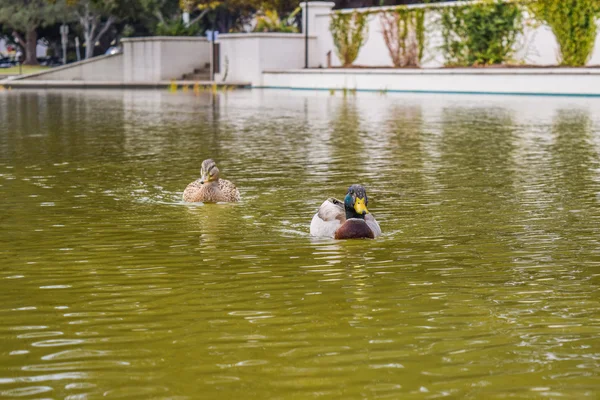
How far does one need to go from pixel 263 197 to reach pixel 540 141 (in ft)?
29.4

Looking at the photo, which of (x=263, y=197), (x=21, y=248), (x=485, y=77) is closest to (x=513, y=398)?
(x=21, y=248)

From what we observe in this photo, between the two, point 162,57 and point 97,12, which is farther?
point 97,12

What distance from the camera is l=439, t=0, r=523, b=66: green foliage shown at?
4775 centimetres

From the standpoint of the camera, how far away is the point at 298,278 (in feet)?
27.6

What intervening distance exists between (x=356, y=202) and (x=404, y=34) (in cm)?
4458

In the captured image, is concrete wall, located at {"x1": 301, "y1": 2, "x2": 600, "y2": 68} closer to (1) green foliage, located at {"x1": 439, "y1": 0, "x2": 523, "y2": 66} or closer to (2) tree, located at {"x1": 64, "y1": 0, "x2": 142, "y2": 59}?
(1) green foliage, located at {"x1": 439, "y1": 0, "x2": 523, "y2": 66}

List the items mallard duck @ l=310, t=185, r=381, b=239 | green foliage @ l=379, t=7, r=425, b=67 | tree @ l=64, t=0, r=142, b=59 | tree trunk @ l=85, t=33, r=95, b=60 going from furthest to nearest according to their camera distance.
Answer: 1. tree trunk @ l=85, t=33, r=95, b=60
2. tree @ l=64, t=0, r=142, b=59
3. green foliage @ l=379, t=7, r=425, b=67
4. mallard duck @ l=310, t=185, r=381, b=239

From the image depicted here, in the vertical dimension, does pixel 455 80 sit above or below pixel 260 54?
below

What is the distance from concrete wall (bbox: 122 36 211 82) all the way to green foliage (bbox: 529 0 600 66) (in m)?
23.3

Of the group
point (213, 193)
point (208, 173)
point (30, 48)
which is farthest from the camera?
point (30, 48)

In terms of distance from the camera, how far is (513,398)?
546 centimetres

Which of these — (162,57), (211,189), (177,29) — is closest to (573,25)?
(162,57)

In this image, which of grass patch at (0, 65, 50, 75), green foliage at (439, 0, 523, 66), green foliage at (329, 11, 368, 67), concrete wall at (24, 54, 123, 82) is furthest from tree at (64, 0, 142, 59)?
green foliage at (439, 0, 523, 66)

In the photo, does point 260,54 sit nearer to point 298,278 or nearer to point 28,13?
point 28,13
